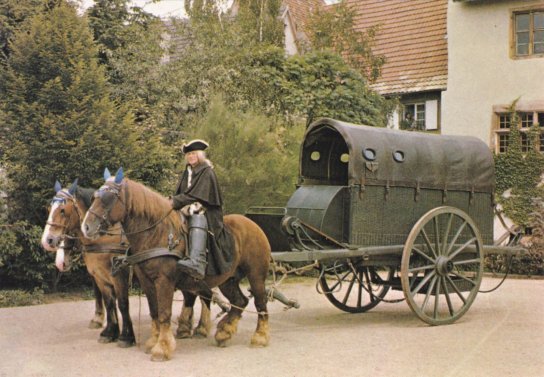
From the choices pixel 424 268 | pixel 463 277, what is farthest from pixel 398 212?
pixel 463 277

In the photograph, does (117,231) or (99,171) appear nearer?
(117,231)

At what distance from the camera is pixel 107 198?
24.3ft

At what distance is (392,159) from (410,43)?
15.9 m

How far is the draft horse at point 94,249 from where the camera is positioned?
8516 mm

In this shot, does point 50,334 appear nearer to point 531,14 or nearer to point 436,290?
point 436,290

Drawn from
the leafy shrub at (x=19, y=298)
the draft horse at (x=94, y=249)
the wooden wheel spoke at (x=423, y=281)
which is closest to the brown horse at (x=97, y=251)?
the draft horse at (x=94, y=249)

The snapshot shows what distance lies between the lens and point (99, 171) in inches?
527

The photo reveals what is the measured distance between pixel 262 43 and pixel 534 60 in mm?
7521

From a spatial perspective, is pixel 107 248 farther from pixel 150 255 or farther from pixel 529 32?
pixel 529 32

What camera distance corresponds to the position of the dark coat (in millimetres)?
7902

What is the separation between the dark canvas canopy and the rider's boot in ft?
7.90

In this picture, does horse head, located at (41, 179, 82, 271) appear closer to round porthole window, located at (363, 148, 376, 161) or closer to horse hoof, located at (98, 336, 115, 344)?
horse hoof, located at (98, 336, 115, 344)

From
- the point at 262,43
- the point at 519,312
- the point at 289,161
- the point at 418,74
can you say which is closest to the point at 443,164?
the point at 519,312

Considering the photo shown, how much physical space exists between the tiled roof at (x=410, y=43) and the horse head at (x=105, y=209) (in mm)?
16487
